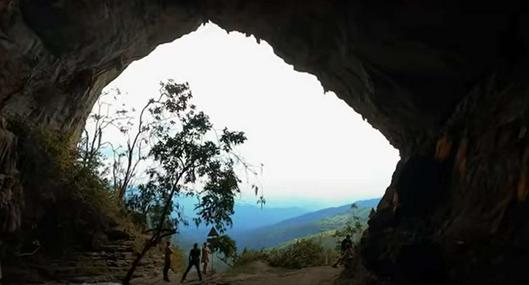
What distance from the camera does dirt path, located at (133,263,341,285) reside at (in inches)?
645

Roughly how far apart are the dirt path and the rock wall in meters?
3.04

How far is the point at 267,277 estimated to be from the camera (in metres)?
17.4

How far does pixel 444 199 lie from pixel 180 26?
11.2 m

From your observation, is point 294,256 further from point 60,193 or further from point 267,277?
point 60,193

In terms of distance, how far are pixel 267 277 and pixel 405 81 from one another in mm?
8057

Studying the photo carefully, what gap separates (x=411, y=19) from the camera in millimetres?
11797

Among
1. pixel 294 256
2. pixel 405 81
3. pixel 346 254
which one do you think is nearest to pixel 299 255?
pixel 294 256

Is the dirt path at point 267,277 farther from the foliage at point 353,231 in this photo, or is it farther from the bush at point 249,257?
the foliage at point 353,231

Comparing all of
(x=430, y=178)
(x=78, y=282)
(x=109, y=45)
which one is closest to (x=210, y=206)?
(x=78, y=282)

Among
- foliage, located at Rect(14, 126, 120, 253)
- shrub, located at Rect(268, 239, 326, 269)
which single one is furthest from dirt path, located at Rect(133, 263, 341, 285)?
foliage, located at Rect(14, 126, 120, 253)

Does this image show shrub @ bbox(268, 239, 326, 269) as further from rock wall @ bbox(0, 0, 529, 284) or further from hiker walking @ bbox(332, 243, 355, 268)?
rock wall @ bbox(0, 0, 529, 284)

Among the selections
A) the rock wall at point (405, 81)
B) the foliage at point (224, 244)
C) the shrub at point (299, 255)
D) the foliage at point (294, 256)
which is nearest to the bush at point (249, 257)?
the foliage at point (294, 256)

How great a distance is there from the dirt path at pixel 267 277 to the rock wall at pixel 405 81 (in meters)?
3.04

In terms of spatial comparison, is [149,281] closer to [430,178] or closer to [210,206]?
[210,206]
